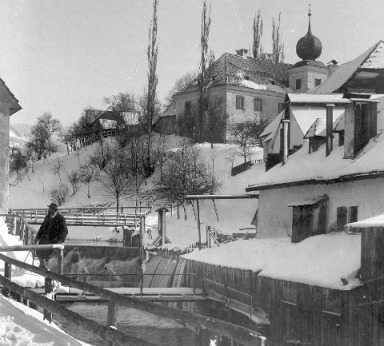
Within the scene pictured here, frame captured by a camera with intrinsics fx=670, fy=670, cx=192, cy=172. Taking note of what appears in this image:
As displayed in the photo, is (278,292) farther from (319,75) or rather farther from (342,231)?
(319,75)

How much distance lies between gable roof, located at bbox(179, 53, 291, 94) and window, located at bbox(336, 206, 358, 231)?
44.5 metres

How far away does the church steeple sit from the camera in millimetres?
49291

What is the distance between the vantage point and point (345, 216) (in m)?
16.6

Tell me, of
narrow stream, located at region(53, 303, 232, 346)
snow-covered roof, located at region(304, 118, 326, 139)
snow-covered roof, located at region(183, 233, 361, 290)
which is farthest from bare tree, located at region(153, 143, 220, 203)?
snow-covered roof, located at region(304, 118, 326, 139)

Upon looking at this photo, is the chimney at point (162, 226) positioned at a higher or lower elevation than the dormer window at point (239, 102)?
lower

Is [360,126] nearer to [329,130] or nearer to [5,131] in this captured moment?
[329,130]

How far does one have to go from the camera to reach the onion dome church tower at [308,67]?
50.0m

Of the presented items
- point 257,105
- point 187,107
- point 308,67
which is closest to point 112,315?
point 308,67

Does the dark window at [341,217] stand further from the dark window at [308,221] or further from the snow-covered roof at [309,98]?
the snow-covered roof at [309,98]

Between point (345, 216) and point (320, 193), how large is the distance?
1.44m

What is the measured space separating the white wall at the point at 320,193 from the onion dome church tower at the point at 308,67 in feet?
94.5

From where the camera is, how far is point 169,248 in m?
31.1

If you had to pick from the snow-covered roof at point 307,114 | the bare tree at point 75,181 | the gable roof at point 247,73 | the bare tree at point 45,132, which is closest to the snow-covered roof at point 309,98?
the snow-covered roof at point 307,114

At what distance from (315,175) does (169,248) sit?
14590 mm
